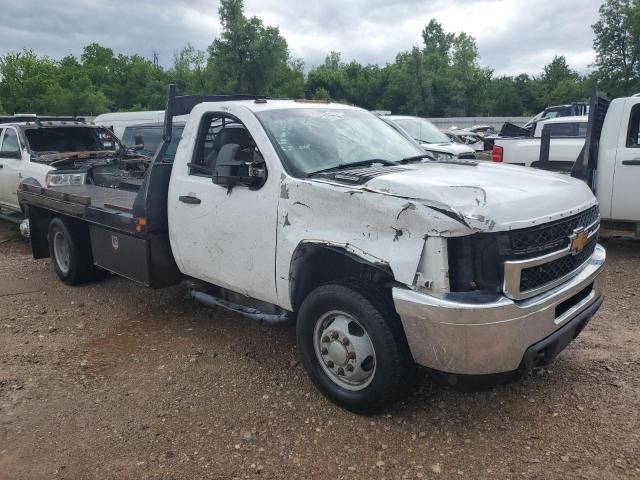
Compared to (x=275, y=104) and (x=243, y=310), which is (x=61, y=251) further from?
(x=275, y=104)

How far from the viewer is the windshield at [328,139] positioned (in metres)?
3.84

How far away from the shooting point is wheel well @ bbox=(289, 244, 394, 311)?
346 centimetres

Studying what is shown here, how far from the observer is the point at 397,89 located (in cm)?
5247

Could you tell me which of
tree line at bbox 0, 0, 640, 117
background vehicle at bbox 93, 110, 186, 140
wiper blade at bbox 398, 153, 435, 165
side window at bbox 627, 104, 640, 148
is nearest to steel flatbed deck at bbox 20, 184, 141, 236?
wiper blade at bbox 398, 153, 435, 165

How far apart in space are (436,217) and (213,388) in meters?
2.11

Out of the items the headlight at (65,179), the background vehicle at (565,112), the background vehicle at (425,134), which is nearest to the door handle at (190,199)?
the headlight at (65,179)

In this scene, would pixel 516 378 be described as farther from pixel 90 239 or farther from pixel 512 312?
pixel 90 239

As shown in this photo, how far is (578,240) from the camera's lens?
331cm

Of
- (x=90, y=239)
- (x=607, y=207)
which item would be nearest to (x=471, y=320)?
(x=90, y=239)

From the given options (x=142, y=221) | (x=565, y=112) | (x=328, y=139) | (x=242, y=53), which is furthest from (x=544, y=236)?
(x=242, y=53)

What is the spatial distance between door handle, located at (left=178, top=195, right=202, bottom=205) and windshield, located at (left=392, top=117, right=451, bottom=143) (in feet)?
29.7

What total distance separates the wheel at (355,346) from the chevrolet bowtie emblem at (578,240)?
1.14 meters

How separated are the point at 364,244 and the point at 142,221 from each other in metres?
2.32

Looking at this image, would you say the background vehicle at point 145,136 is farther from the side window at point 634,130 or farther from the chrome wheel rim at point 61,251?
the side window at point 634,130
